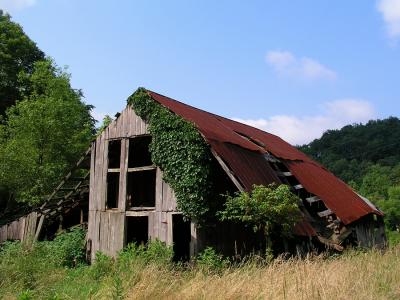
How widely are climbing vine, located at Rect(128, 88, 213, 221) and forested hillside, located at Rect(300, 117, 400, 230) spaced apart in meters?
31.5

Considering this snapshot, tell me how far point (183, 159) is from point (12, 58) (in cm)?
2399

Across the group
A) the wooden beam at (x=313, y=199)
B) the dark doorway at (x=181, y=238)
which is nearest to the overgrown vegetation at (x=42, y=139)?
the dark doorway at (x=181, y=238)

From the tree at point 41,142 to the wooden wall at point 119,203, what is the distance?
6.79m

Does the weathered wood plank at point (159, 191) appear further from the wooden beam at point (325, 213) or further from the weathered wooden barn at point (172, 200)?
the wooden beam at point (325, 213)

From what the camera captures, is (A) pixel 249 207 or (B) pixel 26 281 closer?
(B) pixel 26 281

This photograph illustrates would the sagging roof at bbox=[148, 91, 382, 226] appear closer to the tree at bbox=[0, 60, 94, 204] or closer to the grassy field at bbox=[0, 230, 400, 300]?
the grassy field at bbox=[0, 230, 400, 300]

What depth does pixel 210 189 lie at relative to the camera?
14.8m

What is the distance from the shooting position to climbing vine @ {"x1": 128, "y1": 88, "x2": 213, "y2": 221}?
14.5m

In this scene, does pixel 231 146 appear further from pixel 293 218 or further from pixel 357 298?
pixel 357 298

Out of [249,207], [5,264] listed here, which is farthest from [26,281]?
[249,207]

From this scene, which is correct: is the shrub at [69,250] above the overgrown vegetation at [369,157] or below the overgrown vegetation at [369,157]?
below

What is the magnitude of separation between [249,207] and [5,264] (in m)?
6.54

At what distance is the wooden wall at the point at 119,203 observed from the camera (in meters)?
15.7

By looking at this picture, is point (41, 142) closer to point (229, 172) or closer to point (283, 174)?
point (283, 174)
